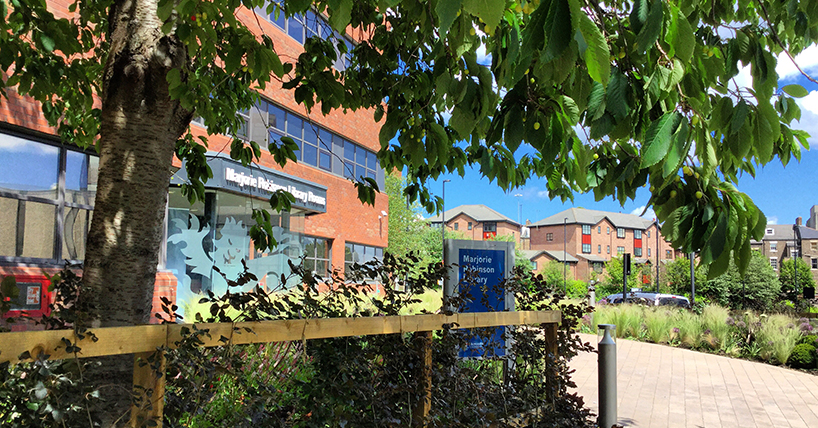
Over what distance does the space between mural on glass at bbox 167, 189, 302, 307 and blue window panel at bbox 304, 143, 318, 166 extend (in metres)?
4.66

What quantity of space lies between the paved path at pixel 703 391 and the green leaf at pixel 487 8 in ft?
20.9

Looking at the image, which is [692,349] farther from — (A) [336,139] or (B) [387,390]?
(A) [336,139]

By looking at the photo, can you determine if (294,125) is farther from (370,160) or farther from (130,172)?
(130,172)

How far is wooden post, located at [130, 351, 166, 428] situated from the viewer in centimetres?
231

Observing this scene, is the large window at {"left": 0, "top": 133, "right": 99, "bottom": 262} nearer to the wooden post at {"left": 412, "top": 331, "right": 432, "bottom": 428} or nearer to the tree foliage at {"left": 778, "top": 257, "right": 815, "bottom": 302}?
the wooden post at {"left": 412, "top": 331, "right": 432, "bottom": 428}

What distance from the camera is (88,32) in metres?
5.60

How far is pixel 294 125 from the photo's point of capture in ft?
69.2

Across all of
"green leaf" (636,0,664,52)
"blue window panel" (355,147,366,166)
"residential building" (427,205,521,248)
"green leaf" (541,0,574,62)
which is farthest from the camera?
"residential building" (427,205,521,248)

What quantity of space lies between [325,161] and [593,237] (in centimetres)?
8391

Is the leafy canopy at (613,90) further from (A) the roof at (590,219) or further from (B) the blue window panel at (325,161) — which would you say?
(A) the roof at (590,219)

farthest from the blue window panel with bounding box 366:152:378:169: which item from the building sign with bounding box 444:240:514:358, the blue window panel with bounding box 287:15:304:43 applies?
the building sign with bounding box 444:240:514:358

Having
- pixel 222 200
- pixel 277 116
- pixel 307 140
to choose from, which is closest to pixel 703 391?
pixel 222 200

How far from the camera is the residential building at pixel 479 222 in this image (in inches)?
4476

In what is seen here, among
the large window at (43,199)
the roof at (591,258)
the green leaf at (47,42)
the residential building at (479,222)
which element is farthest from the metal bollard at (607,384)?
the residential building at (479,222)
